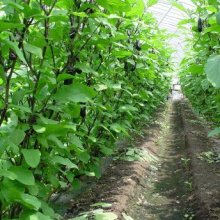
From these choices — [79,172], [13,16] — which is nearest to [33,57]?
[13,16]

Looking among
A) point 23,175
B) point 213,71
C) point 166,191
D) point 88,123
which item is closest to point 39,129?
point 23,175

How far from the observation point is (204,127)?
36.9 feet

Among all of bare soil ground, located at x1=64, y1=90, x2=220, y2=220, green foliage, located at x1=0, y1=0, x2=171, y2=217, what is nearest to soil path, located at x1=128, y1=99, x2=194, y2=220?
bare soil ground, located at x1=64, y1=90, x2=220, y2=220

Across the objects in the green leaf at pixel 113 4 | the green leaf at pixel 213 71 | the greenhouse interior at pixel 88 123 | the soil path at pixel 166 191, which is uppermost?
the green leaf at pixel 113 4

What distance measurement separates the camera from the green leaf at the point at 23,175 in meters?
2.11

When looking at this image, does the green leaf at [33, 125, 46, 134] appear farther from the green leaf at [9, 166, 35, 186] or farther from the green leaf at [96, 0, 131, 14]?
the green leaf at [96, 0, 131, 14]

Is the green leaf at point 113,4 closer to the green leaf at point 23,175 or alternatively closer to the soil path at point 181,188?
the green leaf at point 23,175

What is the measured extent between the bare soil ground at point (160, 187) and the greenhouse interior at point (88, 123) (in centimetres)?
2

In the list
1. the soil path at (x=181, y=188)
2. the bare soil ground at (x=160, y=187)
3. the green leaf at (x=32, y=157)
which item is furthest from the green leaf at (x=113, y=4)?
the soil path at (x=181, y=188)

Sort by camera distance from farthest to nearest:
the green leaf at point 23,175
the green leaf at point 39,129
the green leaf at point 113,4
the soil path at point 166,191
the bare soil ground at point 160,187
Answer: the soil path at point 166,191 → the bare soil ground at point 160,187 → the green leaf at point 113,4 → the green leaf at point 39,129 → the green leaf at point 23,175

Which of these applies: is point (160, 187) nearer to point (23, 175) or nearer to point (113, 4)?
A: point (113, 4)

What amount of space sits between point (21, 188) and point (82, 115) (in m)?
1.66

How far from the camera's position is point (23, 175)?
216 cm

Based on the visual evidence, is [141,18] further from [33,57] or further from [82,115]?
[33,57]
